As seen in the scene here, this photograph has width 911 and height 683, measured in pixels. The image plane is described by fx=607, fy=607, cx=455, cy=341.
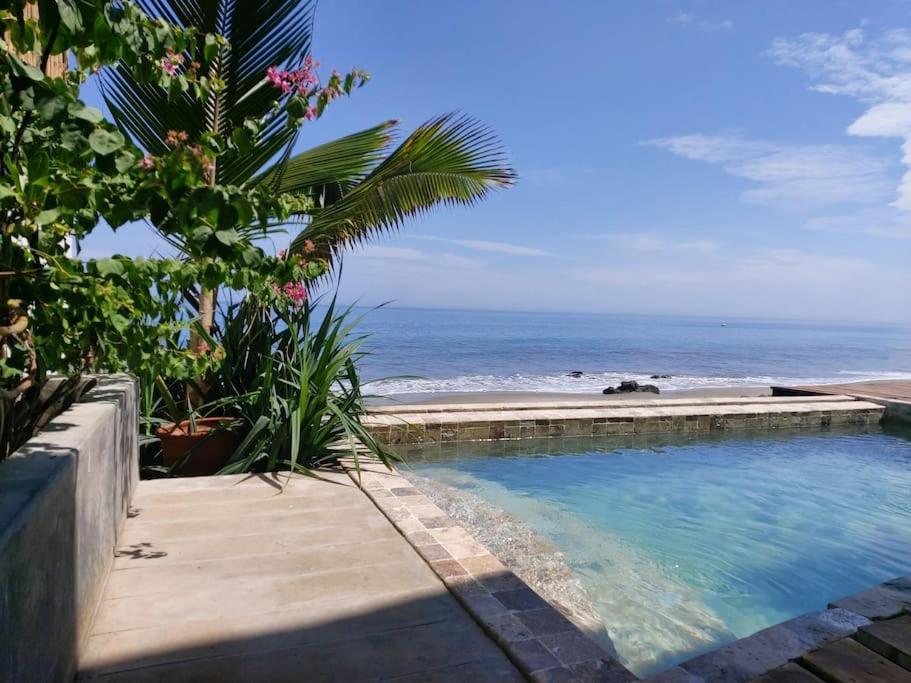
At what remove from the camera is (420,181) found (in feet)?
16.3

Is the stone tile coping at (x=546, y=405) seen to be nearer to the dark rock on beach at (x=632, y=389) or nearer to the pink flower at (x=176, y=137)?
the pink flower at (x=176, y=137)

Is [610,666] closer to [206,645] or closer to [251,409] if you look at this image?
[206,645]

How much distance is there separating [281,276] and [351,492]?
2.08 metres

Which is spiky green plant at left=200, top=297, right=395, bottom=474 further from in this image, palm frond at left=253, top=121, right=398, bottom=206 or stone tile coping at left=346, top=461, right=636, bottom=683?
palm frond at left=253, top=121, right=398, bottom=206

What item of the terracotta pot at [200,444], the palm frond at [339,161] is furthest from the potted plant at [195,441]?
the palm frond at [339,161]

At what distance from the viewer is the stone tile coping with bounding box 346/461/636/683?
175 cm

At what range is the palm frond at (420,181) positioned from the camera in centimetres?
468

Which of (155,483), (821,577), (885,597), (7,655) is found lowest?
(821,577)

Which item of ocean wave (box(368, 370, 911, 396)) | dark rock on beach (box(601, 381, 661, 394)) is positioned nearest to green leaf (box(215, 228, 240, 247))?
ocean wave (box(368, 370, 911, 396))

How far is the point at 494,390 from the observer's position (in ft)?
53.0

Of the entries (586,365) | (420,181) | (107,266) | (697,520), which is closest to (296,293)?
(420,181)

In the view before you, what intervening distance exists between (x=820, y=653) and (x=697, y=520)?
2.80 meters

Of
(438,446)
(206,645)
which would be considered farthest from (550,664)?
(438,446)

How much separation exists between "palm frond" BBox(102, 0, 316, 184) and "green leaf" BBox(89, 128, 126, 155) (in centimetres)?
302
